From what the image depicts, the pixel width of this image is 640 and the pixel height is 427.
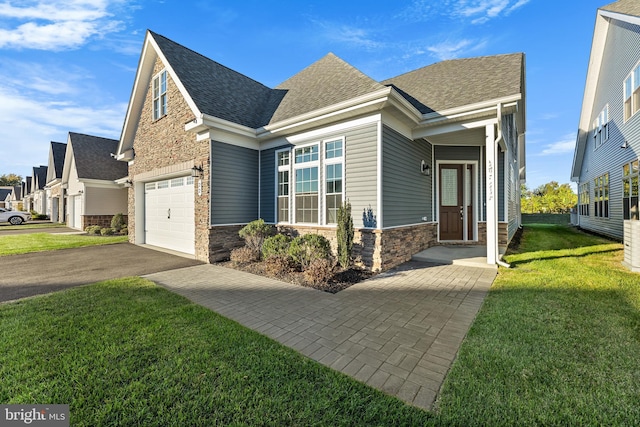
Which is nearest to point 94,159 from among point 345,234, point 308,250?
point 308,250

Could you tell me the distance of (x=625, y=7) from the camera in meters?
10.2

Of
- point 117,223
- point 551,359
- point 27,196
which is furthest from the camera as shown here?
point 27,196

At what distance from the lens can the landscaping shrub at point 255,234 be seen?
775cm

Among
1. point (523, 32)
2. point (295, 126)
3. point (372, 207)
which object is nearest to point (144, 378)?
point (372, 207)

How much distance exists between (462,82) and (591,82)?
1215 cm

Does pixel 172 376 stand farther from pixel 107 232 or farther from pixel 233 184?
pixel 107 232

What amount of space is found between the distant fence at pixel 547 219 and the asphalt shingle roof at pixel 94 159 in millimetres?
34691

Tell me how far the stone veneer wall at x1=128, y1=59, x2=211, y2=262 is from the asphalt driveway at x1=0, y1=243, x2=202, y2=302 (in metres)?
1.39

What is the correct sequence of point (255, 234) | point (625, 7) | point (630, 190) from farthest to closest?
point (625, 7) < point (630, 190) < point (255, 234)

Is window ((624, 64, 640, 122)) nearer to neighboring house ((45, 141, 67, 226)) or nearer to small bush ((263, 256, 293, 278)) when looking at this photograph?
small bush ((263, 256, 293, 278))

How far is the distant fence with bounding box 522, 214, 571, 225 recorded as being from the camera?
23.5 m

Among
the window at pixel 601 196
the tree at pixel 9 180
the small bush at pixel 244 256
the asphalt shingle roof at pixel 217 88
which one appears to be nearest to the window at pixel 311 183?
the small bush at pixel 244 256

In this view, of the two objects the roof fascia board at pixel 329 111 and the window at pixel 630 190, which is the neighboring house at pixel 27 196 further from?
the window at pixel 630 190

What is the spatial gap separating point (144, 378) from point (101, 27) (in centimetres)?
911
